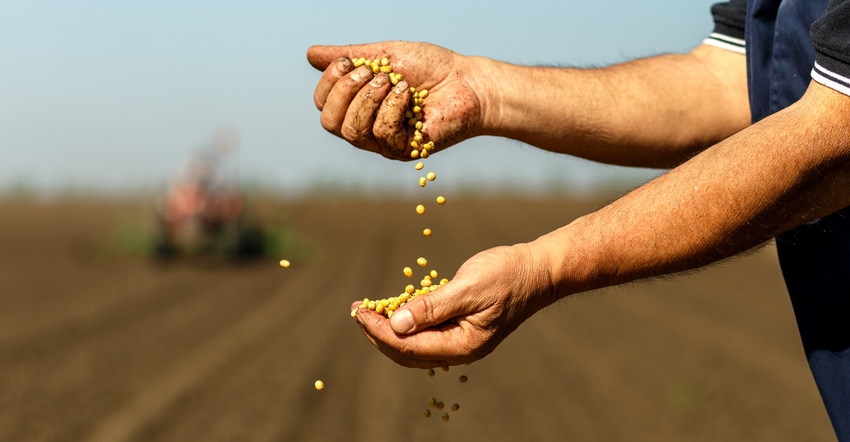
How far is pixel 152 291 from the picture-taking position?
12.5 m

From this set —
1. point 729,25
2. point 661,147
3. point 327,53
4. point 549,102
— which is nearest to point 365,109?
point 327,53

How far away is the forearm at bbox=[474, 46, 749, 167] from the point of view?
8.81 feet

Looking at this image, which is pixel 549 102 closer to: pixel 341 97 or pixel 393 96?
pixel 393 96

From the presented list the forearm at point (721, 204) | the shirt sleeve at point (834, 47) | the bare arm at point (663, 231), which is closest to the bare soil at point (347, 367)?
the bare arm at point (663, 231)

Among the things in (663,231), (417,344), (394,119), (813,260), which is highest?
(394,119)

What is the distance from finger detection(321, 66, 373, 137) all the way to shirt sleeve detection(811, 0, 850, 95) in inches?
42.3

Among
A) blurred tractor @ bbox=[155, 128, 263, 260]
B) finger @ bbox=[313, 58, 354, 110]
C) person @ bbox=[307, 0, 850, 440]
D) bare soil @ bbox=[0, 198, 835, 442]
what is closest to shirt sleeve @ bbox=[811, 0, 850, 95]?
person @ bbox=[307, 0, 850, 440]

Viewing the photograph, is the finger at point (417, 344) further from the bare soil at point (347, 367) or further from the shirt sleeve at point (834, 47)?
the bare soil at point (347, 367)

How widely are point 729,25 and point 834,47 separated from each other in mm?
989

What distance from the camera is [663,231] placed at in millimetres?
2027

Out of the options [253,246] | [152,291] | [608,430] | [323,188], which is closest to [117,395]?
[608,430]

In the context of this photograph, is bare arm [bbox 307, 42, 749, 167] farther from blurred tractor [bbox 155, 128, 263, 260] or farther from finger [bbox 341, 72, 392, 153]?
blurred tractor [bbox 155, 128, 263, 260]

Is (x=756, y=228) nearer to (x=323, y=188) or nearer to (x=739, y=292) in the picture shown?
(x=739, y=292)

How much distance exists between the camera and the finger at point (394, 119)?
8.14 feet
